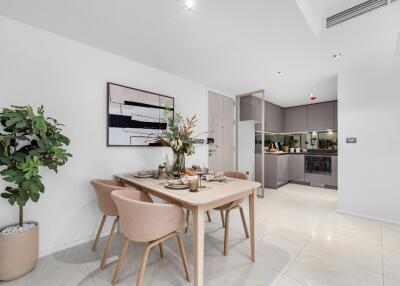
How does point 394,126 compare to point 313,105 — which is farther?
point 313,105

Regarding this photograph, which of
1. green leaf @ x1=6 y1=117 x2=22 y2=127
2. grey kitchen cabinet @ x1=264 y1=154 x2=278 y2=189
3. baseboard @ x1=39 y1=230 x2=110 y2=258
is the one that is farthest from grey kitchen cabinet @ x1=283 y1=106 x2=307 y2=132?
green leaf @ x1=6 y1=117 x2=22 y2=127

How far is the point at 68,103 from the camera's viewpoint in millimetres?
2102

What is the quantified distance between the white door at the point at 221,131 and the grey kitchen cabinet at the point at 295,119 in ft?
7.70

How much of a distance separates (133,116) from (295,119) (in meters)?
4.89

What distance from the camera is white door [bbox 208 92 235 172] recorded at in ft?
12.8

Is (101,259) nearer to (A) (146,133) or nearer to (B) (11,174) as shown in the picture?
(B) (11,174)

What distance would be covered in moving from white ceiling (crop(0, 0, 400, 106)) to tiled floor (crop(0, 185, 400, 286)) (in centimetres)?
239

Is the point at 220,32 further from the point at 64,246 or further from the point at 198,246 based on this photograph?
the point at 64,246

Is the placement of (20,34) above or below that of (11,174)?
above

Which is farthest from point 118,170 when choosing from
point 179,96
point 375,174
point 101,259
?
point 375,174

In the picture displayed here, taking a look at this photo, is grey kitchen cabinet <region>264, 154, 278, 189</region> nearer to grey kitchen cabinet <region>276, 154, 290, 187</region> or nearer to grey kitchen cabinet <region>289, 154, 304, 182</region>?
grey kitchen cabinet <region>276, 154, 290, 187</region>

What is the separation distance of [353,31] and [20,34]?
3.48 meters

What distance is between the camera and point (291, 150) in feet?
19.0

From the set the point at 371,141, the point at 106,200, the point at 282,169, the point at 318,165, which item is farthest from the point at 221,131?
the point at 318,165
